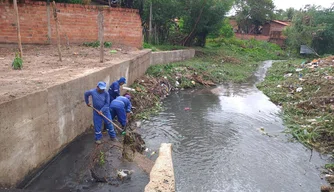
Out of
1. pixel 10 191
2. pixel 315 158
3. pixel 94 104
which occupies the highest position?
pixel 94 104

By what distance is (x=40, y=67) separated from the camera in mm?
7582

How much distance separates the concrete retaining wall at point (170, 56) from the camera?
49.2ft

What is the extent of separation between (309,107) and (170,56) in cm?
939

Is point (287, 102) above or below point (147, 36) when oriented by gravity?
below

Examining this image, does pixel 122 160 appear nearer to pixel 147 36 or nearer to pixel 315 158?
pixel 315 158

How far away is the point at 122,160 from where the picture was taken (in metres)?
5.32

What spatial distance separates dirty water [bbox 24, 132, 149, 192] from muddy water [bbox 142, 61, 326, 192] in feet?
3.09

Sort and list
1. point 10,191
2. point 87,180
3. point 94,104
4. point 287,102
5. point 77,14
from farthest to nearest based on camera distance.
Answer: point 77,14 < point 287,102 < point 94,104 < point 87,180 < point 10,191

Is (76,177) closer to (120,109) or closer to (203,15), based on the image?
(120,109)

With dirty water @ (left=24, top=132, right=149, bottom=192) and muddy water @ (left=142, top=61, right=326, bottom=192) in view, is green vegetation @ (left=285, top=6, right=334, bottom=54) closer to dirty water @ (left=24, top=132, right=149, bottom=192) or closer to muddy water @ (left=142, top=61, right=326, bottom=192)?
muddy water @ (left=142, top=61, right=326, bottom=192)

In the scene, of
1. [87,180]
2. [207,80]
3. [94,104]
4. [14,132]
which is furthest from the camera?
[207,80]

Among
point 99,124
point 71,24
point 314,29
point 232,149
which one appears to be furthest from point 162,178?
point 314,29

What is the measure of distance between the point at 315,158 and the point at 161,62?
10.8 metres

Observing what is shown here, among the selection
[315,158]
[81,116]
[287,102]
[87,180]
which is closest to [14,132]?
[87,180]
